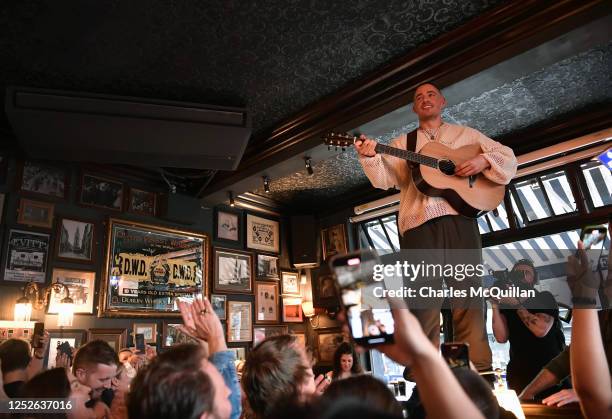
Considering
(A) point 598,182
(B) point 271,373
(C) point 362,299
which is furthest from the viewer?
(A) point 598,182

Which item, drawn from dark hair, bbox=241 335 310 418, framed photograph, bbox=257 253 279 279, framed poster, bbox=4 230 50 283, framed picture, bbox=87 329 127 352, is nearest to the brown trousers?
dark hair, bbox=241 335 310 418

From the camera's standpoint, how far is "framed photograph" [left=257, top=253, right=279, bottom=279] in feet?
19.2

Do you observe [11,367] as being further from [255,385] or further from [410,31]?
[410,31]

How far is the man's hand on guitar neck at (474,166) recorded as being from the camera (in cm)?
208

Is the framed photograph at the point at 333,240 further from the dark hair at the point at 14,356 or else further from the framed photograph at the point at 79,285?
the dark hair at the point at 14,356

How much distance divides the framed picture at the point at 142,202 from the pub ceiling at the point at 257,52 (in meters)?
1.18

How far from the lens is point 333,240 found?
6.28m

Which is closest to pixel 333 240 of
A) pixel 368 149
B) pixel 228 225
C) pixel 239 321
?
pixel 228 225

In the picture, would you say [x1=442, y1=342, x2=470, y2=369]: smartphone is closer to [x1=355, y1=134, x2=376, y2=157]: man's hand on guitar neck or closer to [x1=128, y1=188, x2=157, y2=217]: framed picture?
[x1=355, y1=134, x2=376, y2=157]: man's hand on guitar neck

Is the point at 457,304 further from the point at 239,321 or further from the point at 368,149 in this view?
the point at 239,321

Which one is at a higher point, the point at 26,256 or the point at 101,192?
the point at 101,192

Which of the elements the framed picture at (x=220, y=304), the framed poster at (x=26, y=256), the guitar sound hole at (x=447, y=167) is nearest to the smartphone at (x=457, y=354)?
the guitar sound hole at (x=447, y=167)

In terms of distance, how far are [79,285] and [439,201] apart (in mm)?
3449

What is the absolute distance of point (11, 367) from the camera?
2.29 metres
